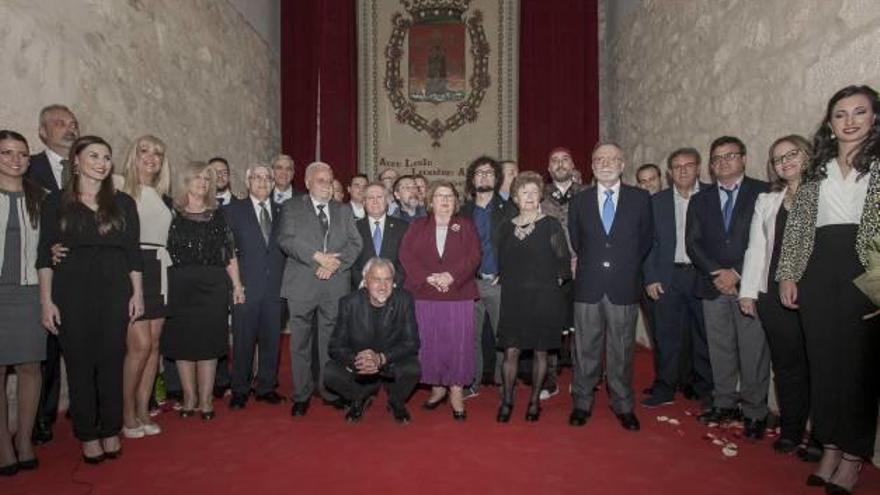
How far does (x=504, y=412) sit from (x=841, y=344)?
66.7 inches

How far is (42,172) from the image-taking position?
123 inches

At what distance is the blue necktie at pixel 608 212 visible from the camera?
337 centimetres

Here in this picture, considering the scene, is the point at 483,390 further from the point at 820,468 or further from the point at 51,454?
the point at 51,454

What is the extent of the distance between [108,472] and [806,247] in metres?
3.17

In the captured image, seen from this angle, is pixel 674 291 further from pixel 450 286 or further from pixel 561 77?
pixel 561 77

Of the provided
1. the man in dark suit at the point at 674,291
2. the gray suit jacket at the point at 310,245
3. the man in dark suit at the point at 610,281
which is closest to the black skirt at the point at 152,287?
the gray suit jacket at the point at 310,245

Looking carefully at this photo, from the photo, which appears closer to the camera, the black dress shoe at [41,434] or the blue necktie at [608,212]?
the black dress shoe at [41,434]

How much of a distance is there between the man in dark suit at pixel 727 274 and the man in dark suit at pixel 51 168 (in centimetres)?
349

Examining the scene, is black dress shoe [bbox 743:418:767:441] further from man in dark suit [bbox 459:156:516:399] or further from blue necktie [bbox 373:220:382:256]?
blue necktie [bbox 373:220:382:256]

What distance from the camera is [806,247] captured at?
2.51m

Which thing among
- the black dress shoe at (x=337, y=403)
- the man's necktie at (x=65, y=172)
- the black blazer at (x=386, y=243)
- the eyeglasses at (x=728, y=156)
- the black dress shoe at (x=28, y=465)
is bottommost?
the black dress shoe at (x=337, y=403)

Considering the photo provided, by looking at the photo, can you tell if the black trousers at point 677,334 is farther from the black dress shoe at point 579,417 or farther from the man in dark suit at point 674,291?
the black dress shoe at point 579,417

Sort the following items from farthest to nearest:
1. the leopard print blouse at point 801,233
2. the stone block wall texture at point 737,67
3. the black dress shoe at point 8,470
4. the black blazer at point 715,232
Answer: the black blazer at point 715,232 < the stone block wall texture at point 737,67 < the black dress shoe at point 8,470 < the leopard print blouse at point 801,233

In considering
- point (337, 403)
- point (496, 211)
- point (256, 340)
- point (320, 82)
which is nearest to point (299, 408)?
point (337, 403)
